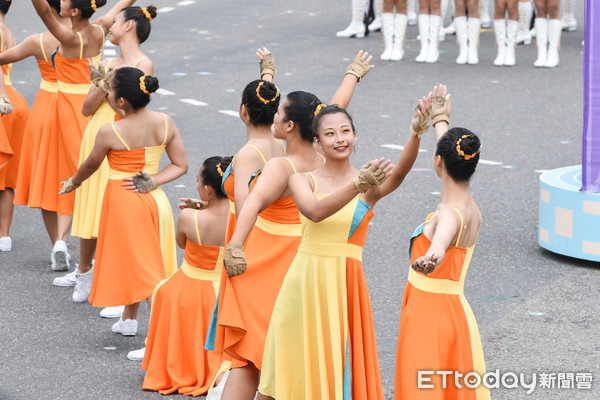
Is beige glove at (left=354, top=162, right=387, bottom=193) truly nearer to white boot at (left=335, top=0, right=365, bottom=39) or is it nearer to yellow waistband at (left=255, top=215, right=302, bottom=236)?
yellow waistband at (left=255, top=215, right=302, bottom=236)

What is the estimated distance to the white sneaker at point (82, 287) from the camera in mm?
6844

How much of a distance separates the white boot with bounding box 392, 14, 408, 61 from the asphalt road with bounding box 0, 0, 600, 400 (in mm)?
138

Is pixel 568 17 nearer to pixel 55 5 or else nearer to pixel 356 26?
pixel 356 26

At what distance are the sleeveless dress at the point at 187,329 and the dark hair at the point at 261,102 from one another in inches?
32.9

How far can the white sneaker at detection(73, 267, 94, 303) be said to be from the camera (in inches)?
269

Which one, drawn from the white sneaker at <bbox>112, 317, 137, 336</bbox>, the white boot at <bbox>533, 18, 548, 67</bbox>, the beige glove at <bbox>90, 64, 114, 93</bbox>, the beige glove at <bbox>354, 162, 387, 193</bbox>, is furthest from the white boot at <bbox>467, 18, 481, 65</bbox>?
the beige glove at <bbox>354, 162, 387, 193</bbox>

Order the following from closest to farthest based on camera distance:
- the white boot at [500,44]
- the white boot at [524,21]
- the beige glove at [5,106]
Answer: the beige glove at [5,106] < the white boot at [500,44] < the white boot at [524,21]

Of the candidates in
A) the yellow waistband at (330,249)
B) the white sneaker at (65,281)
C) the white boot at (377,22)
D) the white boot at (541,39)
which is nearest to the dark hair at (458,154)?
the yellow waistband at (330,249)

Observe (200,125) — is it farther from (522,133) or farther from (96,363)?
(96,363)

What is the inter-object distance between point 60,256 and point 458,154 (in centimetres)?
365

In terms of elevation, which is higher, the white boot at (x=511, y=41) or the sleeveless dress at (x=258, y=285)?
the white boot at (x=511, y=41)

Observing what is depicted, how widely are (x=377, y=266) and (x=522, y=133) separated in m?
4.00

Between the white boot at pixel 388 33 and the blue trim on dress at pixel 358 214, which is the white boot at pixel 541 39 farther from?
the blue trim on dress at pixel 358 214

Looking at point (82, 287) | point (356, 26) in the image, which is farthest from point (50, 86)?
point (356, 26)
